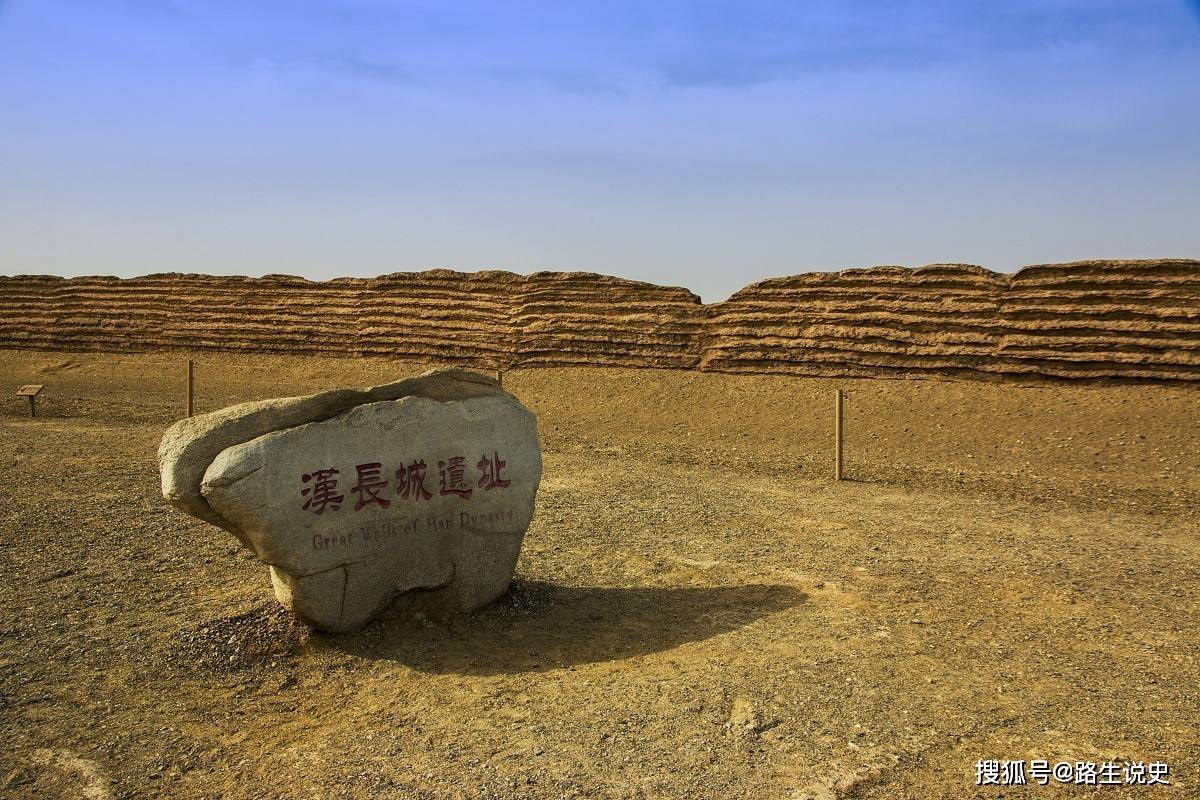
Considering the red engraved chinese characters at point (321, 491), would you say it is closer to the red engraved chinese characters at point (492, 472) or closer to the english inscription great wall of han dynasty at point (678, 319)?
the red engraved chinese characters at point (492, 472)

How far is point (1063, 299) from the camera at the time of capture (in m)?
15.9

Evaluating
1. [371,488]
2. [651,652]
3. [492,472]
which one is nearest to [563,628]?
[651,652]

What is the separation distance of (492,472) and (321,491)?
3.59 ft

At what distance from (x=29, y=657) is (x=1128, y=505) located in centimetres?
953

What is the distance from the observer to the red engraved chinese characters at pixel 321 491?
5.11 meters

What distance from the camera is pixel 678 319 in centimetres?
1905

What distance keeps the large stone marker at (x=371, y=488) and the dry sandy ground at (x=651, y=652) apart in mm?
299

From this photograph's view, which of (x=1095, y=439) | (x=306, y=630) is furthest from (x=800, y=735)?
(x=1095, y=439)

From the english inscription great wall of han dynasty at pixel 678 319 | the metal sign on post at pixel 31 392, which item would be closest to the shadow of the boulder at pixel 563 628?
the english inscription great wall of han dynasty at pixel 678 319

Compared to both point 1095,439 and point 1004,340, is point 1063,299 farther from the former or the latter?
point 1095,439

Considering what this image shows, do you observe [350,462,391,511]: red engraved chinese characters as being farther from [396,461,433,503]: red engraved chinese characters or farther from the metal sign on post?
the metal sign on post

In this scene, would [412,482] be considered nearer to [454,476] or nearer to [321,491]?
[454,476]

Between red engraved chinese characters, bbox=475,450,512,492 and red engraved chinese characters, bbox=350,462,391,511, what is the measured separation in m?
0.63

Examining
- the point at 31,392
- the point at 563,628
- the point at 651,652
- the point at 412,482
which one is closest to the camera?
the point at 651,652
